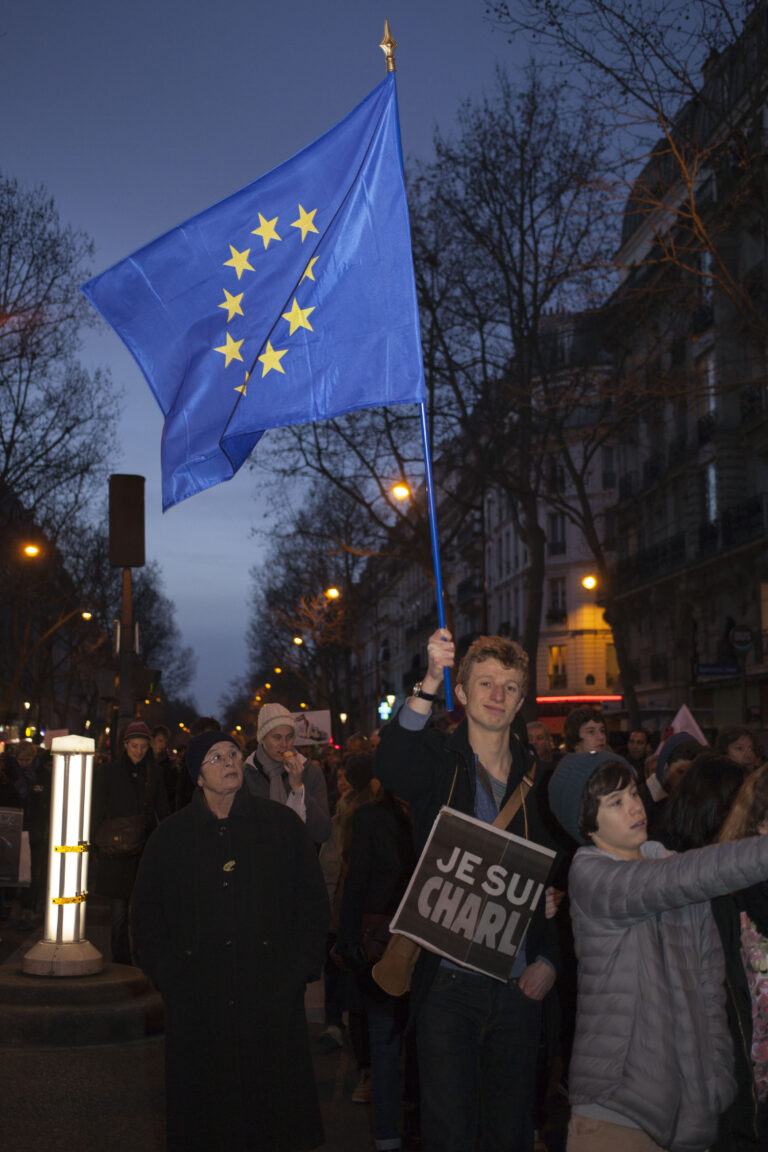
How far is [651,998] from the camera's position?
3.84 m

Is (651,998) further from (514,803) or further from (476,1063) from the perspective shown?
(514,803)

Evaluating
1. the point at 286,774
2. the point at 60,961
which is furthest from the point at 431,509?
the point at 60,961

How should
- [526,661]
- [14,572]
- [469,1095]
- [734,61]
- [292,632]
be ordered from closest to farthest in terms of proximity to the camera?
[469,1095] → [526,661] → [734,61] → [14,572] → [292,632]

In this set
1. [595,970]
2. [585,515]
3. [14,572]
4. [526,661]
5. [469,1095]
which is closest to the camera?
[595,970]

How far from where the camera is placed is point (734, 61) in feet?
45.7

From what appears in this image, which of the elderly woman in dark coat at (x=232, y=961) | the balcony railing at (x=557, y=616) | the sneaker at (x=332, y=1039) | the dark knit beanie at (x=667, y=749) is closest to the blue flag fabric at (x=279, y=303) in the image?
the elderly woman in dark coat at (x=232, y=961)

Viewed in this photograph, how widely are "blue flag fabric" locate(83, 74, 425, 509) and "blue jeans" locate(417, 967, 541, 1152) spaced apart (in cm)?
283

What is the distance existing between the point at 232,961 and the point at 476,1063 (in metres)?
0.92

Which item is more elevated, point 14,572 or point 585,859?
point 14,572

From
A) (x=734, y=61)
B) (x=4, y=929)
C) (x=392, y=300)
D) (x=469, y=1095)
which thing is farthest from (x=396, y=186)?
(x=4, y=929)

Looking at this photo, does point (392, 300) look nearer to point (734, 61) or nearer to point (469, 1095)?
point (469, 1095)

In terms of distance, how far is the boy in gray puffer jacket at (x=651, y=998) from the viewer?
376 cm

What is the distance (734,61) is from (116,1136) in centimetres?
1164

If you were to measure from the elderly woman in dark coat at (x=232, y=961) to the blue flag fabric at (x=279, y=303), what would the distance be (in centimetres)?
204
